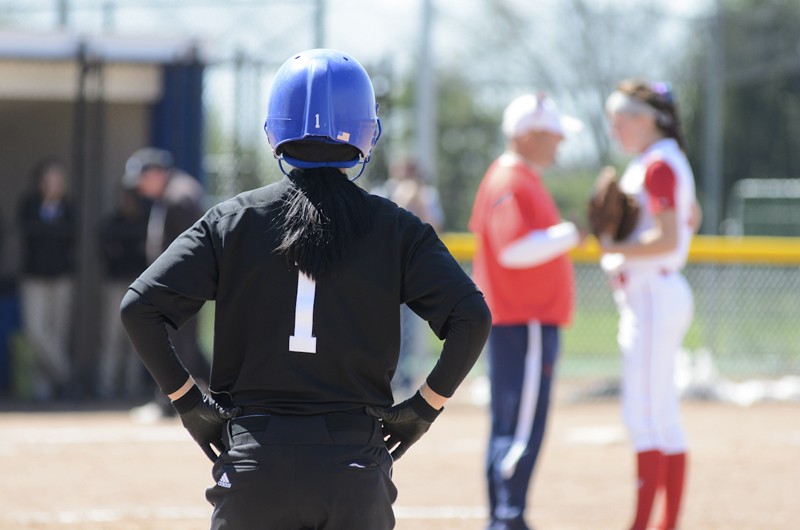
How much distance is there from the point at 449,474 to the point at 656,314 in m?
2.74

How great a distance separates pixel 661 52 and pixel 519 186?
10.1 m

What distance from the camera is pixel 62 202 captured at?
39.4ft

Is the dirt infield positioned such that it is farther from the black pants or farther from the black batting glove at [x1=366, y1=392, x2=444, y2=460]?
the black pants

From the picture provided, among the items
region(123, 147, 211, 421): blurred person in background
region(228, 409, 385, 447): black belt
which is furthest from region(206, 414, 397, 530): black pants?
region(123, 147, 211, 421): blurred person in background

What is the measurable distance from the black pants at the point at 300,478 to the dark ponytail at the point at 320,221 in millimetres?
365

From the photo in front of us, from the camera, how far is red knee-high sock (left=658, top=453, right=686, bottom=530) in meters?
5.71

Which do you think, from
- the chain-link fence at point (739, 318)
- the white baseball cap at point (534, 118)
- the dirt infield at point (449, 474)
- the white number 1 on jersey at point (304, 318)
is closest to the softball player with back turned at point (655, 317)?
the white baseball cap at point (534, 118)

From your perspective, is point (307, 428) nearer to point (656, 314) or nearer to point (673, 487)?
point (656, 314)

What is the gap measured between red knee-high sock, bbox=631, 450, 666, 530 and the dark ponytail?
9.63 feet

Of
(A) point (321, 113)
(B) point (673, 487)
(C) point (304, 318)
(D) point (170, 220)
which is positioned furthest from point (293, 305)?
(D) point (170, 220)

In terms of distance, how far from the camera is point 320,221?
3045mm

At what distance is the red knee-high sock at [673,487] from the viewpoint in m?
5.71

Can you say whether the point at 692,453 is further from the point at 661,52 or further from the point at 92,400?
the point at 661,52

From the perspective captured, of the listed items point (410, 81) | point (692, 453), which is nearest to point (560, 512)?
point (692, 453)
